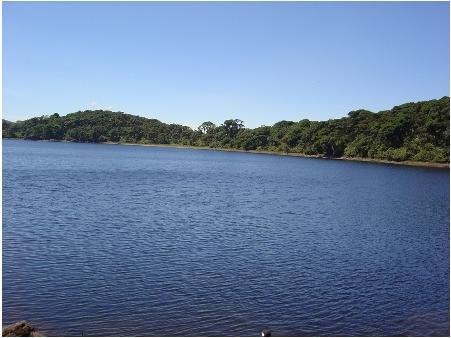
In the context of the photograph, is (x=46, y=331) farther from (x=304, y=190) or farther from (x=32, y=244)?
(x=304, y=190)

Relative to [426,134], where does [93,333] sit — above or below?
below

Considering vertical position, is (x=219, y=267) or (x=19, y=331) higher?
(x=19, y=331)

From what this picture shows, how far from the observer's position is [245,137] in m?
198

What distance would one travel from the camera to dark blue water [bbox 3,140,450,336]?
1563 cm

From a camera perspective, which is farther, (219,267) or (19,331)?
(219,267)

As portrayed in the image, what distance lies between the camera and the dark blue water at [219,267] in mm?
15633

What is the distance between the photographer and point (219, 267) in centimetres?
2145

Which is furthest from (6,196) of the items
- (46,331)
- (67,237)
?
(46,331)

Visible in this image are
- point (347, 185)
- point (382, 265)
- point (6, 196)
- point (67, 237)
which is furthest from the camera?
point (347, 185)

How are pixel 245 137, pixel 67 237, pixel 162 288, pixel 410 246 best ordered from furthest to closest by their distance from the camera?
1. pixel 245 137
2. pixel 410 246
3. pixel 67 237
4. pixel 162 288

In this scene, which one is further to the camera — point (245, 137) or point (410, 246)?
point (245, 137)

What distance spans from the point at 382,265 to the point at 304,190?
112ft

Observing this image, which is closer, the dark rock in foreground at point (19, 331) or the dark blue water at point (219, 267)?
the dark rock in foreground at point (19, 331)

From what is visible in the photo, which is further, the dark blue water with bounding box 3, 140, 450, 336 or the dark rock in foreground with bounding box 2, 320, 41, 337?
the dark blue water with bounding box 3, 140, 450, 336
